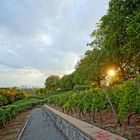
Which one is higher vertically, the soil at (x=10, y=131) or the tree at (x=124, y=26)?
the tree at (x=124, y=26)

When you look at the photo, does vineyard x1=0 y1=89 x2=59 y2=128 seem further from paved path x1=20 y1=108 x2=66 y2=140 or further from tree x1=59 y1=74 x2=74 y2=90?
tree x1=59 y1=74 x2=74 y2=90

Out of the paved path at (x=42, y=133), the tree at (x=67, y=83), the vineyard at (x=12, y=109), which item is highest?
the tree at (x=67, y=83)

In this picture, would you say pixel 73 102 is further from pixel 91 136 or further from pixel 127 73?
pixel 91 136

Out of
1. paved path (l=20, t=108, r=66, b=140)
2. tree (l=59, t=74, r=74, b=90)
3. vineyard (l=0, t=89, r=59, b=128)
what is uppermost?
tree (l=59, t=74, r=74, b=90)

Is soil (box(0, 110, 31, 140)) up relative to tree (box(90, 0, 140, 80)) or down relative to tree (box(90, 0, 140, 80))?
down

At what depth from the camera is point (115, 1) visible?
20.3 meters

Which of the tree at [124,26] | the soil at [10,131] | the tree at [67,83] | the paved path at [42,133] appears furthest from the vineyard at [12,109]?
the tree at [124,26]

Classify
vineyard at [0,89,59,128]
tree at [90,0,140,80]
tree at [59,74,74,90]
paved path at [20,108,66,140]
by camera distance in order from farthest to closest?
tree at [59,74,74,90]
vineyard at [0,89,59,128]
paved path at [20,108,66,140]
tree at [90,0,140,80]

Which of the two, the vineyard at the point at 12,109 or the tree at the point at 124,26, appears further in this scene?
the vineyard at the point at 12,109

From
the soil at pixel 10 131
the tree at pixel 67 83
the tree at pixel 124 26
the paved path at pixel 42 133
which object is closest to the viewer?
the tree at pixel 124 26

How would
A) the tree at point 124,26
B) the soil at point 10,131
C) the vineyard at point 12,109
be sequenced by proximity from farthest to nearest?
1. the vineyard at point 12,109
2. the soil at point 10,131
3. the tree at point 124,26

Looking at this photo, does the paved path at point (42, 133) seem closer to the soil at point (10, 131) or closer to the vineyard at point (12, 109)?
the soil at point (10, 131)

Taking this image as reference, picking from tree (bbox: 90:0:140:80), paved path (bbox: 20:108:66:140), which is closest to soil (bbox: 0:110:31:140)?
paved path (bbox: 20:108:66:140)

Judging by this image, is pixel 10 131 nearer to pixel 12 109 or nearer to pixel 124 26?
pixel 124 26
